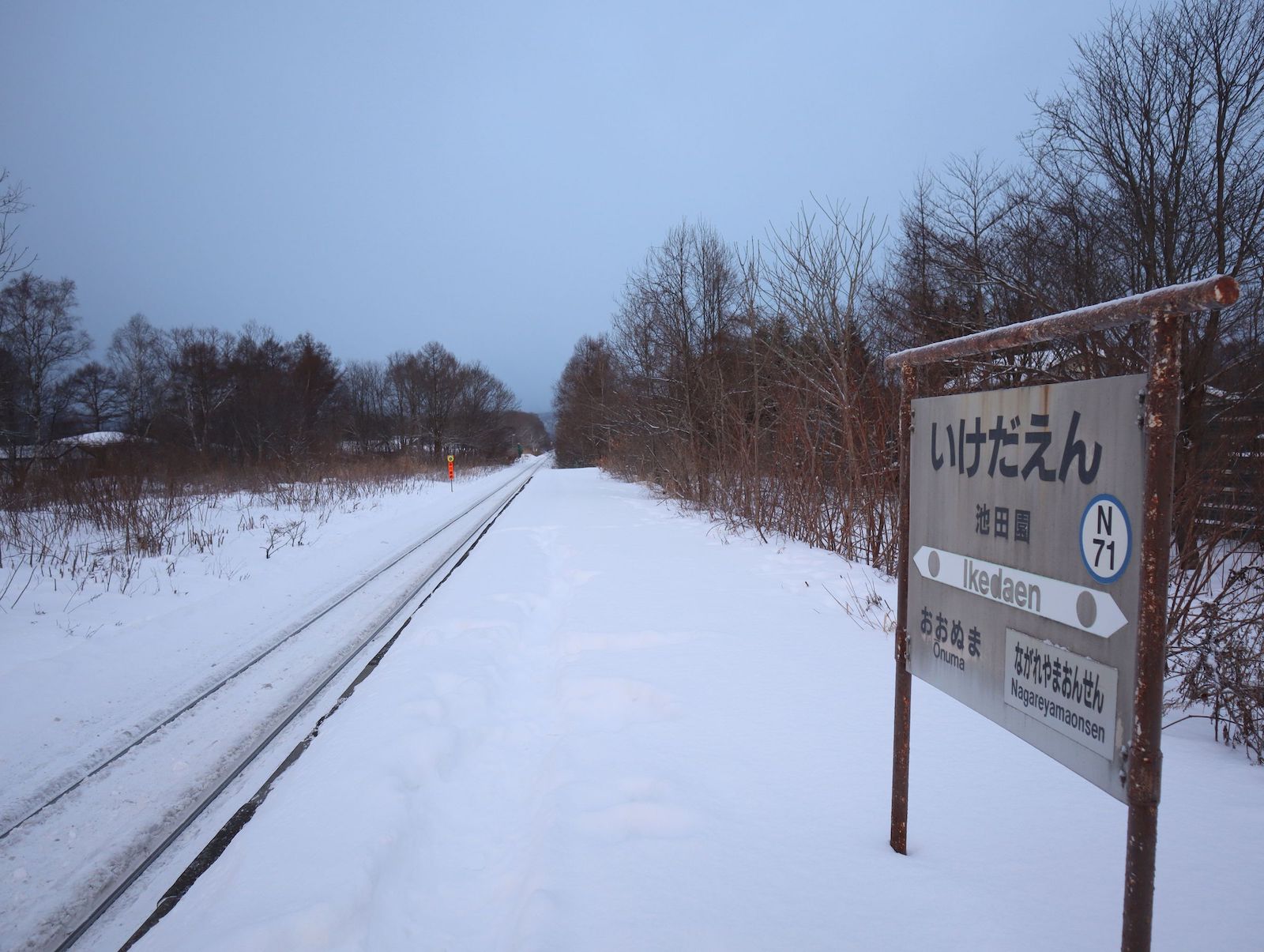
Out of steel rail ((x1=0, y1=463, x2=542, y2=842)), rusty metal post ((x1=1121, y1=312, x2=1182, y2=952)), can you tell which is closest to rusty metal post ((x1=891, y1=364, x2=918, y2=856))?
rusty metal post ((x1=1121, y1=312, x2=1182, y2=952))

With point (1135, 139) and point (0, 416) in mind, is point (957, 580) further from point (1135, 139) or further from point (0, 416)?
point (0, 416)

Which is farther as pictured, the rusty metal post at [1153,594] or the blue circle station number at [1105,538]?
the blue circle station number at [1105,538]

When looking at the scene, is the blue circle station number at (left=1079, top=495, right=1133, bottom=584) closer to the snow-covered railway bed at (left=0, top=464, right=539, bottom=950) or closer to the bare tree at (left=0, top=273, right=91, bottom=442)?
the snow-covered railway bed at (left=0, top=464, right=539, bottom=950)

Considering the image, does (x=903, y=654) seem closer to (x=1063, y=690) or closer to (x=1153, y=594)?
(x=1063, y=690)

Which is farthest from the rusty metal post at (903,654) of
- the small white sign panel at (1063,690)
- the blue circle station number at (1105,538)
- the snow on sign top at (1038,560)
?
the blue circle station number at (1105,538)

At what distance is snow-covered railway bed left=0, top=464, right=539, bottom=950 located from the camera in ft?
8.45

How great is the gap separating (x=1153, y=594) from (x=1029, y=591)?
1.28 feet

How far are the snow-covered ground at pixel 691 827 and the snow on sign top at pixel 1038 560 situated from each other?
2.94 ft

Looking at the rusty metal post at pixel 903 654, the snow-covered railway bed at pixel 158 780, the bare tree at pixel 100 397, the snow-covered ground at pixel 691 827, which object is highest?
the bare tree at pixel 100 397

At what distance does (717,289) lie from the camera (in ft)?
61.9

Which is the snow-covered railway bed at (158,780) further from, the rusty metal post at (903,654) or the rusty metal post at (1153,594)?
the rusty metal post at (1153,594)

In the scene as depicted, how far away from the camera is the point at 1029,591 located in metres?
1.80

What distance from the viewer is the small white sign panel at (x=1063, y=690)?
5.15 feet

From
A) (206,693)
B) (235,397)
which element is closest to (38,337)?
(235,397)
